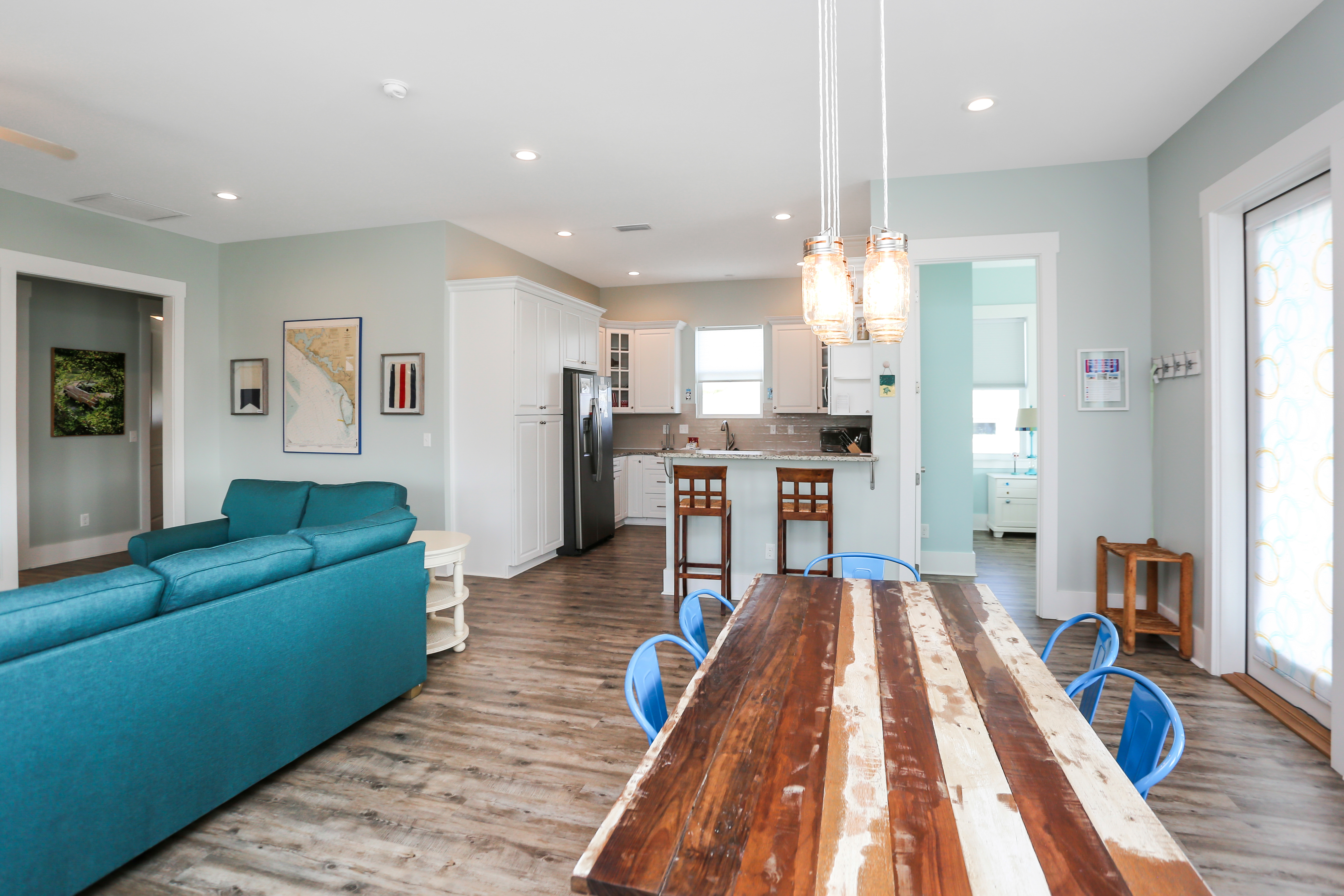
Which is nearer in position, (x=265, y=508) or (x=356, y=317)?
(x=265, y=508)

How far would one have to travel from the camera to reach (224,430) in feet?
19.3

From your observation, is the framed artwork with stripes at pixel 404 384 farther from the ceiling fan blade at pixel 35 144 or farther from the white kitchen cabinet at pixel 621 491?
the white kitchen cabinet at pixel 621 491

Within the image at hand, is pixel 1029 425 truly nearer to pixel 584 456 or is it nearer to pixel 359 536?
pixel 584 456

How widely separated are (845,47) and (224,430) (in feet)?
19.6

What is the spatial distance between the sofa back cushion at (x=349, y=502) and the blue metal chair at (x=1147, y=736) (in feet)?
12.3

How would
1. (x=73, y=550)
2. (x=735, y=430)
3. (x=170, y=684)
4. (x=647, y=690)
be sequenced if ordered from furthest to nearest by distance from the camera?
(x=735, y=430) → (x=73, y=550) → (x=170, y=684) → (x=647, y=690)

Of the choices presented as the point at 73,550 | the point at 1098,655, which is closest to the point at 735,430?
the point at 1098,655

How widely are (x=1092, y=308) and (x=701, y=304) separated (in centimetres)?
458

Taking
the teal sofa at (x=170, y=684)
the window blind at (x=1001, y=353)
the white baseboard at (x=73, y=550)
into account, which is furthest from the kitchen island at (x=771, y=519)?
the white baseboard at (x=73, y=550)

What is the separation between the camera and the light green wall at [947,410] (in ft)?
17.2

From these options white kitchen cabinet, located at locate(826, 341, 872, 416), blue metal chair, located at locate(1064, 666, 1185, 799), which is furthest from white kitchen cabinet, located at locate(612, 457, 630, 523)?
blue metal chair, located at locate(1064, 666, 1185, 799)

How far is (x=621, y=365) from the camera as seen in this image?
7.96 metres

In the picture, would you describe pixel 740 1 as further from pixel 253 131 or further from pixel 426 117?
pixel 253 131

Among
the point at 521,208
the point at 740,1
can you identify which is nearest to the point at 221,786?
the point at 740,1
